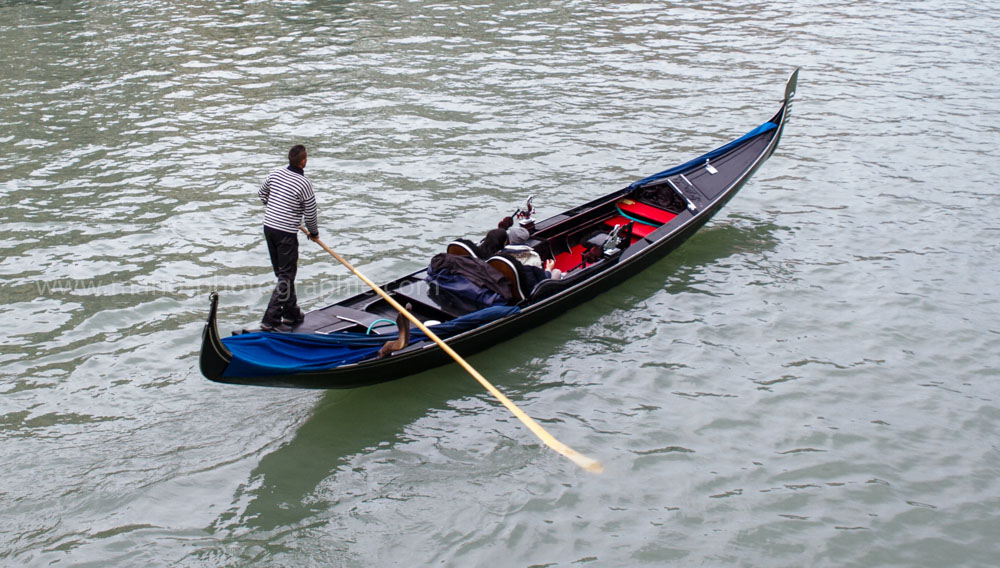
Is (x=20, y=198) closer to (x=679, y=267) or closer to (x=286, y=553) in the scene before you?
(x=286, y=553)

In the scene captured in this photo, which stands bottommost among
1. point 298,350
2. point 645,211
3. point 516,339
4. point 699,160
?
point 516,339

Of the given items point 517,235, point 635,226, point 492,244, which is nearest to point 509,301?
point 492,244

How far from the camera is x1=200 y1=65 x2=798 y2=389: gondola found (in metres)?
5.40

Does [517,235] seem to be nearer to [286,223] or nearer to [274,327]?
[286,223]

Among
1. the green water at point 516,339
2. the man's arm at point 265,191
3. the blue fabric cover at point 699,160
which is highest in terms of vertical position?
the man's arm at point 265,191

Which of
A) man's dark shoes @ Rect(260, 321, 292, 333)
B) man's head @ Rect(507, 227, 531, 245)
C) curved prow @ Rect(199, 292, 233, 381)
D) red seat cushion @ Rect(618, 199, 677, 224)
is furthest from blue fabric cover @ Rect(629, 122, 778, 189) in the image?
curved prow @ Rect(199, 292, 233, 381)

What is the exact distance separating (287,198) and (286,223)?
197 millimetres

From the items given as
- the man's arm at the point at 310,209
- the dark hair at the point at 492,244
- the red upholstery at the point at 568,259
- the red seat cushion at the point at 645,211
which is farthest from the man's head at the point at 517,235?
the man's arm at the point at 310,209

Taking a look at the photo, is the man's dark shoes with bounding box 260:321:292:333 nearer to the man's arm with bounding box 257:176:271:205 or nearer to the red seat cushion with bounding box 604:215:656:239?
the man's arm with bounding box 257:176:271:205

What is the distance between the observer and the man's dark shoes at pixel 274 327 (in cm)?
625

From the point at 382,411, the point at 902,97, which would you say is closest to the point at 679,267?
the point at 382,411

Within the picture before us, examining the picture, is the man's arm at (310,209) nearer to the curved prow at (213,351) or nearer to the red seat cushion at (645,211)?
the curved prow at (213,351)

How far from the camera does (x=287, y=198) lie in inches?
243

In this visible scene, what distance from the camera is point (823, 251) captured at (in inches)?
337
